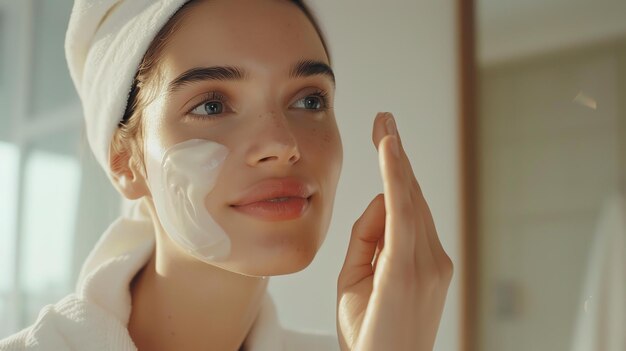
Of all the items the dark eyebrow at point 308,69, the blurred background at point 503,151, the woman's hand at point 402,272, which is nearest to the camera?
the woman's hand at point 402,272

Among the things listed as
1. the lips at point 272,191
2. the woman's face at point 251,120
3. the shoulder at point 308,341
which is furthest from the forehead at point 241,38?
the shoulder at point 308,341

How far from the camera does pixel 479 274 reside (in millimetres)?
957

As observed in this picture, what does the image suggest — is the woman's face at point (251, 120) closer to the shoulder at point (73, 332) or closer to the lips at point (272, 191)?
the lips at point (272, 191)

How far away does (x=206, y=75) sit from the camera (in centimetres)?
73

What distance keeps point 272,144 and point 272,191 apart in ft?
0.15

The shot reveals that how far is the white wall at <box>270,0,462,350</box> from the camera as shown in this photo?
990mm

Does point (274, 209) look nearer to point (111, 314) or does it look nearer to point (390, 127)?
point (390, 127)

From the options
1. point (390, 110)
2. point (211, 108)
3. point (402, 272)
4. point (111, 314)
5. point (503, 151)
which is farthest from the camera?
point (390, 110)

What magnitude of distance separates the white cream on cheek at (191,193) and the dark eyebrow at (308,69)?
4.4 inches

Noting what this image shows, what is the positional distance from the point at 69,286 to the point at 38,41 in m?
0.75

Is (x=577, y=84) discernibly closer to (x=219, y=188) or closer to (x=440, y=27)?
(x=440, y=27)

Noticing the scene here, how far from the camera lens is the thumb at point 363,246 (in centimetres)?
74

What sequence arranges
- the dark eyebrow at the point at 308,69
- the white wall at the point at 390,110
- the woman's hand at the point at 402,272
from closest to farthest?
the woman's hand at the point at 402,272
the dark eyebrow at the point at 308,69
the white wall at the point at 390,110

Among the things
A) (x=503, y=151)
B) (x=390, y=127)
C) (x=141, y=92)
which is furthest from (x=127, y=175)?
(x=503, y=151)
